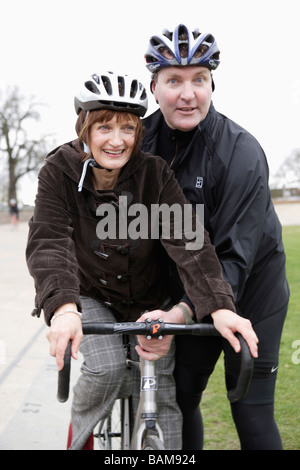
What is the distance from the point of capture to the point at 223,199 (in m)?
2.67

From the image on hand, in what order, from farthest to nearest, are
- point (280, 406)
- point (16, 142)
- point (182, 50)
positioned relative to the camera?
1. point (16, 142)
2. point (280, 406)
3. point (182, 50)

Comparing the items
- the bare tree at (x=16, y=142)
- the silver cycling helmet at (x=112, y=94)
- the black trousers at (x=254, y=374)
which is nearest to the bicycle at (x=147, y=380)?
the black trousers at (x=254, y=374)

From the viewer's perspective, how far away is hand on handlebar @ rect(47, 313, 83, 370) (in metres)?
2.04

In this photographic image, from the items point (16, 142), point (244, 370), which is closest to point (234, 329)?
point (244, 370)

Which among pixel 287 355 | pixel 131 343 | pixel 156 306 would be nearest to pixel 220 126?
pixel 156 306

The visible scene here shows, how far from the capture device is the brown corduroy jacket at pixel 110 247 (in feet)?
7.70

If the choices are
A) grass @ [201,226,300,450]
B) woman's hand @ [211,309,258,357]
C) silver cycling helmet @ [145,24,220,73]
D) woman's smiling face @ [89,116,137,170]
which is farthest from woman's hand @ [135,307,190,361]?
grass @ [201,226,300,450]

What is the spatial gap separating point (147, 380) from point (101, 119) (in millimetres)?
1091

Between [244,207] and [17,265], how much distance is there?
1234 cm

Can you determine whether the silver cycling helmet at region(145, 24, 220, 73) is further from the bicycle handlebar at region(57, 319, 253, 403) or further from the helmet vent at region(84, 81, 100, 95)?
the bicycle handlebar at region(57, 319, 253, 403)

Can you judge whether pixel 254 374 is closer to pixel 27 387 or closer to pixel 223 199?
pixel 223 199

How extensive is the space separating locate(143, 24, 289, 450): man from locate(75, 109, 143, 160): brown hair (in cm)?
30

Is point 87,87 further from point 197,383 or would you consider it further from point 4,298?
point 4,298
